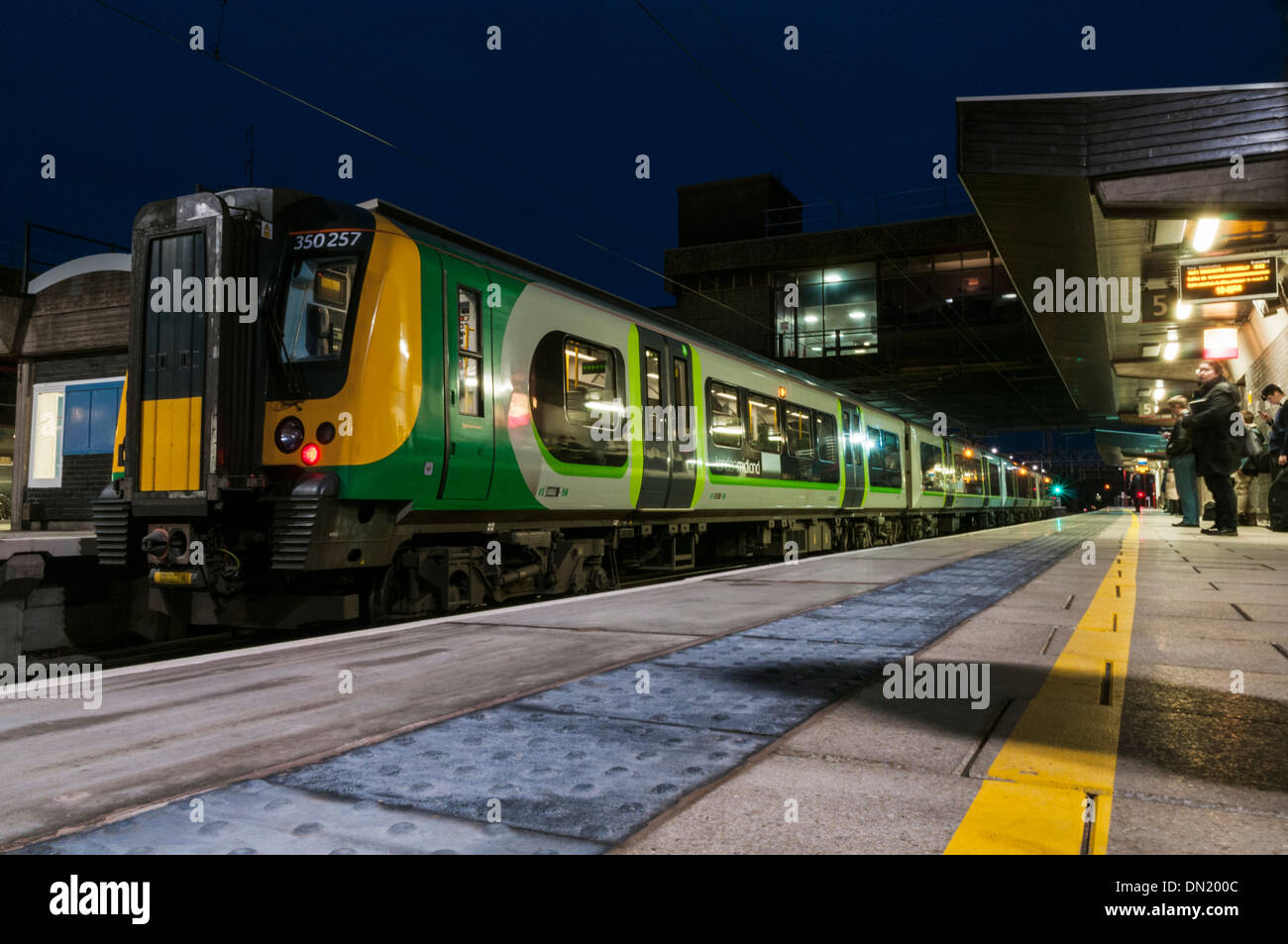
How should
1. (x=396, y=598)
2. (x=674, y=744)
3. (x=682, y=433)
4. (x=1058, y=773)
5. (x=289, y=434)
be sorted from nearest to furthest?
(x=1058, y=773) < (x=674, y=744) < (x=289, y=434) < (x=396, y=598) < (x=682, y=433)

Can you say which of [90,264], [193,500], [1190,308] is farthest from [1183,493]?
[90,264]

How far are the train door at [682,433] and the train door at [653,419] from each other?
0.42 feet

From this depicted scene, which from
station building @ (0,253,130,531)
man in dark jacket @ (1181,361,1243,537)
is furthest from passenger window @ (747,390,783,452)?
station building @ (0,253,130,531)

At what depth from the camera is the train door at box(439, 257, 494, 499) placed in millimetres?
6473

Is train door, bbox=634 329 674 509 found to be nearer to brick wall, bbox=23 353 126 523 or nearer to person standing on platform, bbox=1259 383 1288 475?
person standing on platform, bbox=1259 383 1288 475

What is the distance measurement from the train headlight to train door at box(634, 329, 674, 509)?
3.96 metres

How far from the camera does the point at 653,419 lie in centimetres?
948

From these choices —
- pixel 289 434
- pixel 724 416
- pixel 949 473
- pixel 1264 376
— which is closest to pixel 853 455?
pixel 724 416

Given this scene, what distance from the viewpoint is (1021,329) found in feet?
105

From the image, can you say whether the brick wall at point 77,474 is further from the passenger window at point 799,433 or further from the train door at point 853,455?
the train door at point 853,455

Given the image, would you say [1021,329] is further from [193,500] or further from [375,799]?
[375,799]

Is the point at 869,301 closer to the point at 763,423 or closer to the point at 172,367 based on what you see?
the point at 763,423

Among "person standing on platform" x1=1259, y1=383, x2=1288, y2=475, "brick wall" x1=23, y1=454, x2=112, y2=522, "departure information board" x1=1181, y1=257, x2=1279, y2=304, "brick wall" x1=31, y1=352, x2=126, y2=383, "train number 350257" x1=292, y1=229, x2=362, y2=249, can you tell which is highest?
"departure information board" x1=1181, y1=257, x2=1279, y2=304

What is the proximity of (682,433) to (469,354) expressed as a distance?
12.5 ft
